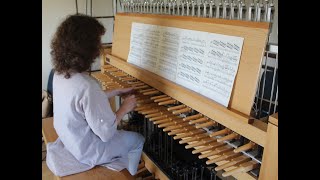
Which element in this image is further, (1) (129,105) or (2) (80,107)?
(1) (129,105)

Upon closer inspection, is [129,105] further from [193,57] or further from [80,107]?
[193,57]

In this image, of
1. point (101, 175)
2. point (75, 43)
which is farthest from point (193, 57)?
point (101, 175)

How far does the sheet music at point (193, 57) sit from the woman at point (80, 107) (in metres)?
0.27

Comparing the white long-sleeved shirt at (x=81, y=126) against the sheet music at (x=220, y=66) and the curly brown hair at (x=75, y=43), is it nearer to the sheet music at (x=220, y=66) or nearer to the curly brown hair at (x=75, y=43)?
the curly brown hair at (x=75, y=43)

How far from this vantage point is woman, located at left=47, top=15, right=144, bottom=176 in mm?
1185

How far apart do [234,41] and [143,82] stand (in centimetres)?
70

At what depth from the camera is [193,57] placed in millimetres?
1185

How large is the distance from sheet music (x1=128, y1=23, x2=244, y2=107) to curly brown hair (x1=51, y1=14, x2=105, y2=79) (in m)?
0.33

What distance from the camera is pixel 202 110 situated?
1.08m

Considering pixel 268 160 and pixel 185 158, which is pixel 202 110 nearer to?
pixel 268 160

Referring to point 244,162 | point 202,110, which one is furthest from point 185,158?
point 244,162

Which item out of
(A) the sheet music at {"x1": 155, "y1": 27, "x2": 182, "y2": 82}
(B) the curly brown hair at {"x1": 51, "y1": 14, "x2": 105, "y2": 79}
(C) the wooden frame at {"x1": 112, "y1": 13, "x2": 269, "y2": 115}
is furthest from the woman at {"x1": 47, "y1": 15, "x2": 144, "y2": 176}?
(C) the wooden frame at {"x1": 112, "y1": 13, "x2": 269, "y2": 115}

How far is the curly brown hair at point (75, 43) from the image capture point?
4.00 feet

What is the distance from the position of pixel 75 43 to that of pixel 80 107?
279 millimetres
